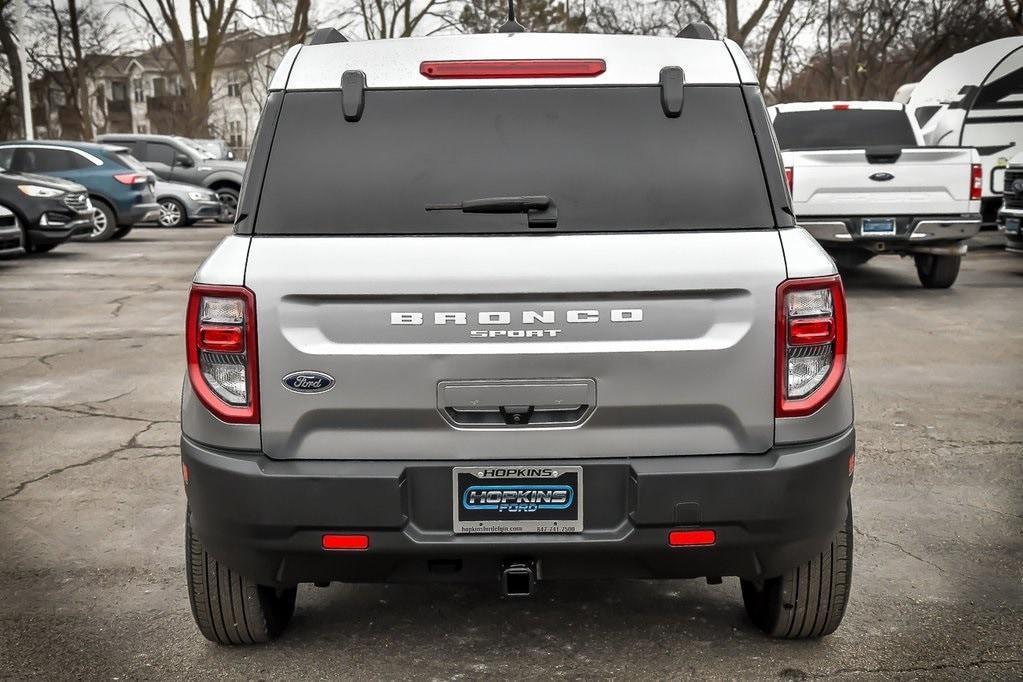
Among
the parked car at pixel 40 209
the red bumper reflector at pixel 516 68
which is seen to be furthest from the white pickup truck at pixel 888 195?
the parked car at pixel 40 209

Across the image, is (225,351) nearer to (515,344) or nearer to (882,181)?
(515,344)

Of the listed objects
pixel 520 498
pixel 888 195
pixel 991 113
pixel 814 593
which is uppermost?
pixel 991 113

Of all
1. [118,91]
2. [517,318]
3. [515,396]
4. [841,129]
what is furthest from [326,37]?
[118,91]

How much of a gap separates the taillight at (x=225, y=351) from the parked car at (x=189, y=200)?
2168cm

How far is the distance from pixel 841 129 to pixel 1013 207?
7.30ft

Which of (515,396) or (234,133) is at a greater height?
(234,133)

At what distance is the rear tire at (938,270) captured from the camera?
13.0 metres

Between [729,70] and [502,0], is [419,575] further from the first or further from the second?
[502,0]

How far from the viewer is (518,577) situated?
3199 millimetres

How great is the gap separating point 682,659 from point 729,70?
1739 millimetres

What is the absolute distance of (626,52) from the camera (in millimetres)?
3389

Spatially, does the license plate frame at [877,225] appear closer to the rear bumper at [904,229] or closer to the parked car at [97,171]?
the rear bumper at [904,229]

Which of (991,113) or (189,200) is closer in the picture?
(991,113)

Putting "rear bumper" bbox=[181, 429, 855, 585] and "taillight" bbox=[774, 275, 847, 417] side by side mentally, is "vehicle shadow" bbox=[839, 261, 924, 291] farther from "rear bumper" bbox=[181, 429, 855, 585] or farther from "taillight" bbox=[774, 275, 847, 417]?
"rear bumper" bbox=[181, 429, 855, 585]
